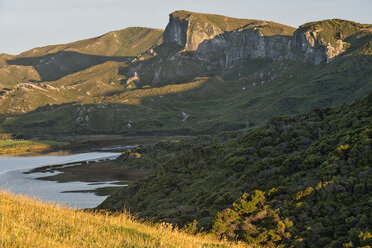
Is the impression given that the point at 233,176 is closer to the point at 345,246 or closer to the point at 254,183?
the point at 254,183

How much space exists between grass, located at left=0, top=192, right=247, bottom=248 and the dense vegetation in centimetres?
979

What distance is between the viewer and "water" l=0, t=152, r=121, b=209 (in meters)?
71.6

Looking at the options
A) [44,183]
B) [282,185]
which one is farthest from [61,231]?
[44,183]

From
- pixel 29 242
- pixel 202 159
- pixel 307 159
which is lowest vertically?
pixel 202 159

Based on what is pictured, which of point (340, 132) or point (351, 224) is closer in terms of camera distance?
point (351, 224)

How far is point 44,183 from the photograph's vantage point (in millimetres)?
92562

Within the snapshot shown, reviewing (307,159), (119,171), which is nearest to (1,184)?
(119,171)

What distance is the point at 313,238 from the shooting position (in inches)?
809

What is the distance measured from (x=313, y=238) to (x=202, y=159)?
81.0ft

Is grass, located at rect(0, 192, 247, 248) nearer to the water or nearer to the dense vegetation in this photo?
the dense vegetation

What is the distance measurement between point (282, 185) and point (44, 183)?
3035 inches

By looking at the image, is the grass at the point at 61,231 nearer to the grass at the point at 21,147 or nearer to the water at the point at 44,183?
the water at the point at 44,183

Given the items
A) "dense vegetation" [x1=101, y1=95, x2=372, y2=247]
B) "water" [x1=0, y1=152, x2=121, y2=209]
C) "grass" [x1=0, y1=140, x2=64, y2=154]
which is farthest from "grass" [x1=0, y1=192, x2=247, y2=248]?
"grass" [x1=0, y1=140, x2=64, y2=154]

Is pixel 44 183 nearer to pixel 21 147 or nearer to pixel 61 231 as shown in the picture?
pixel 61 231
